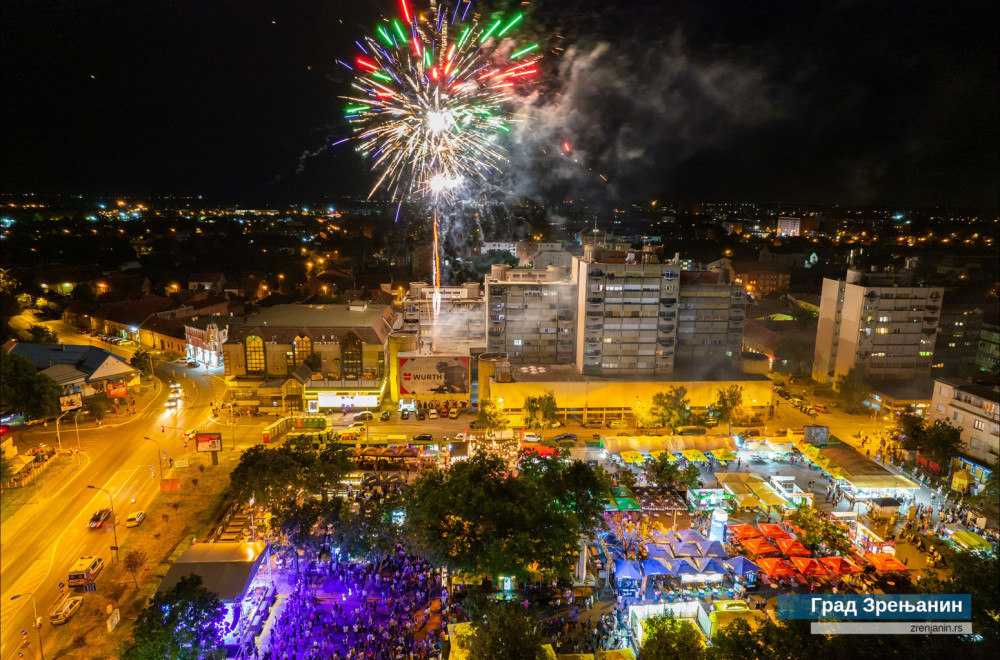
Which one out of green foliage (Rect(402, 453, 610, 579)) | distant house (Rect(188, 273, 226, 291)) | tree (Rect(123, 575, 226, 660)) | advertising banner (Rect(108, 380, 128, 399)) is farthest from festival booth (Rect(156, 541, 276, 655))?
distant house (Rect(188, 273, 226, 291))

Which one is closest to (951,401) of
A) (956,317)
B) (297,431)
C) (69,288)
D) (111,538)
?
(956,317)

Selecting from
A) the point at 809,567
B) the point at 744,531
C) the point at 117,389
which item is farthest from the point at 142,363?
the point at 809,567

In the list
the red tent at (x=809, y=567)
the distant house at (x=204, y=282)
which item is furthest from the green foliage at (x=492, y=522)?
the distant house at (x=204, y=282)

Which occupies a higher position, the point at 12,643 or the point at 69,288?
the point at 69,288

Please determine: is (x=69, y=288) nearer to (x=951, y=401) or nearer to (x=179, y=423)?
(x=179, y=423)

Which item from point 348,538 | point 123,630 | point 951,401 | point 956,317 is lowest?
point 123,630

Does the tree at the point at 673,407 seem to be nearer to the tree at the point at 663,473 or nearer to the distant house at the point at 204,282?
the tree at the point at 663,473
